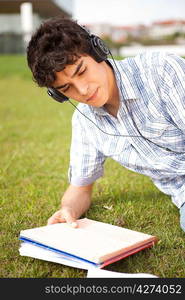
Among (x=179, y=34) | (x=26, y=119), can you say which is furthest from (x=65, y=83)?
(x=179, y=34)

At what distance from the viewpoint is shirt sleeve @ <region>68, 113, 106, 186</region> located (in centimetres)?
234

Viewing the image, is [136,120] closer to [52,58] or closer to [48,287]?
[52,58]

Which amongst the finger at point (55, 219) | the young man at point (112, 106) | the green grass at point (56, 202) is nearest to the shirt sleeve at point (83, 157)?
the young man at point (112, 106)

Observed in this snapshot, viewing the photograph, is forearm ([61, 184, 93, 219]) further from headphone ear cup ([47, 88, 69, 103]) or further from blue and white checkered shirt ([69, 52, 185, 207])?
headphone ear cup ([47, 88, 69, 103])

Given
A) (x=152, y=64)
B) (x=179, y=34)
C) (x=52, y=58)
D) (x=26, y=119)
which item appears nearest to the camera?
(x=52, y=58)

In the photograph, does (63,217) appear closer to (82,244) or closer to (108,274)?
(82,244)

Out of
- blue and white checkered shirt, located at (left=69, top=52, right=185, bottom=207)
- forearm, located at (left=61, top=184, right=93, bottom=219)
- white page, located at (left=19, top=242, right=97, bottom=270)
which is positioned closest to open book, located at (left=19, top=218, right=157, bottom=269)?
white page, located at (left=19, top=242, right=97, bottom=270)

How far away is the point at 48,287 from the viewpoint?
161 centimetres

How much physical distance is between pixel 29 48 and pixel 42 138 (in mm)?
2741

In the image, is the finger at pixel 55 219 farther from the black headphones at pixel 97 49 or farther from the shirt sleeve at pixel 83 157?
the black headphones at pixel 97 49

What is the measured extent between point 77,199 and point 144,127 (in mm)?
504

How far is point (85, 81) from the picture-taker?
1.85 m

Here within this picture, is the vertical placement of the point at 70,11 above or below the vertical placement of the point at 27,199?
below

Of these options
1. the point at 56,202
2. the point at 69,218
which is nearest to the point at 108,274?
the point at 69,218
